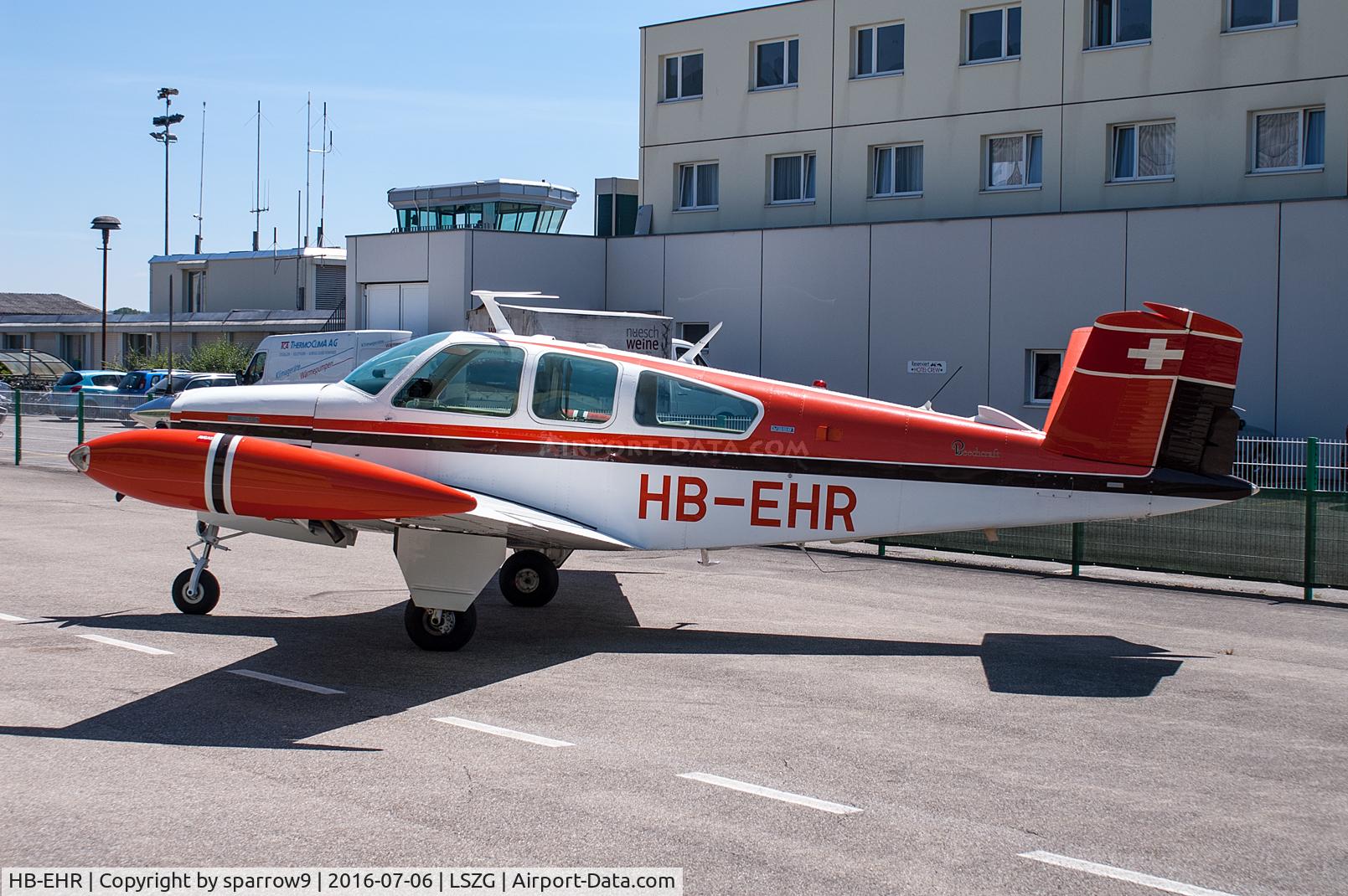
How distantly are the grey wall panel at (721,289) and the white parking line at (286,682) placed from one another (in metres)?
22.8

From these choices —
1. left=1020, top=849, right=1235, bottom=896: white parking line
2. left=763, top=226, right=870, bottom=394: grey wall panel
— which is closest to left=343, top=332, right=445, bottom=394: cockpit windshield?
left=1020, top=849, right=1235, bottom=896: white parking line

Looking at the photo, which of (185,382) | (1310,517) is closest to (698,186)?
(185,382)

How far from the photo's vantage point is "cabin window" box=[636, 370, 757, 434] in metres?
9.91

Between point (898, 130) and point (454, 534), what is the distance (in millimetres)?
24362

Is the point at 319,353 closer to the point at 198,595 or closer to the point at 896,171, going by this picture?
the point at 896,171

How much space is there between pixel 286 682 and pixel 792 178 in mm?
26655

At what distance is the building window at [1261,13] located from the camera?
25.8 meters

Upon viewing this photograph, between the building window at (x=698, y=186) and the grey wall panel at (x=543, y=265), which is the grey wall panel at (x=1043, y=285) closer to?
the building window at (x=698, y=186)

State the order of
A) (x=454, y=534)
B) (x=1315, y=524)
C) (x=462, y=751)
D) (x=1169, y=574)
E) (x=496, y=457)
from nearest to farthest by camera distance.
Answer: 1. (x=462, y=751)
2. (x=454, y=534)
3. (x=496, y=457)
4. (x=1315, y=524)
5. (x=1169, y=574)

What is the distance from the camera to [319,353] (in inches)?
1316

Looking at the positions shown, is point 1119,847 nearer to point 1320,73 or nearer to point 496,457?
point 496,457

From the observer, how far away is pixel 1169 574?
14047 millimetres

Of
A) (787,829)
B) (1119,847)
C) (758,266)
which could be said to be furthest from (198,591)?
(758,266)

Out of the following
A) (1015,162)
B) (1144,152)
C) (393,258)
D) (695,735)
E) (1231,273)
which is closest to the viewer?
(695,735)
